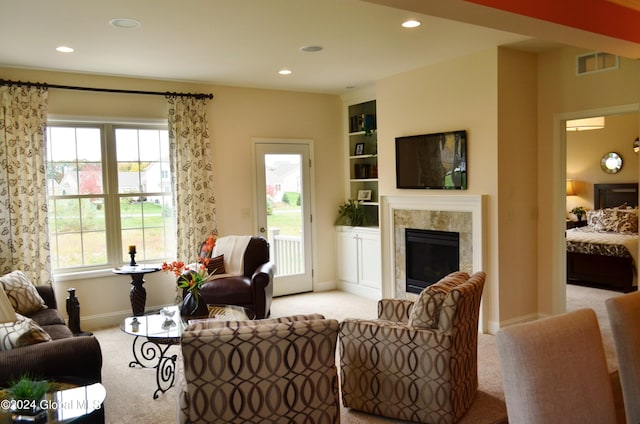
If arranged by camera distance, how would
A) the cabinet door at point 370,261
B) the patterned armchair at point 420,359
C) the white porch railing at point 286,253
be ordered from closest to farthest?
the patterned armchair at point 420,359, the cabinet door at point 370,261, the white porch railing at point 286,253

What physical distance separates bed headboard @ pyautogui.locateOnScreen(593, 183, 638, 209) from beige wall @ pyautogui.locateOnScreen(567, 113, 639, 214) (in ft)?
0.29

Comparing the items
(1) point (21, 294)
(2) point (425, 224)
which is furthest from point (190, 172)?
(2) point (425, 224)

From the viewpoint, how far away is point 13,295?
4.02m

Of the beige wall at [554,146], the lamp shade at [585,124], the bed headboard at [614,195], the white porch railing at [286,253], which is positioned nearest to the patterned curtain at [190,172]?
the white porch railing at [286,253]

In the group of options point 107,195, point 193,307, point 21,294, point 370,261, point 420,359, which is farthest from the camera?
point 370,261

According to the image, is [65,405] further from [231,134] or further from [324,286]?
[324,286]

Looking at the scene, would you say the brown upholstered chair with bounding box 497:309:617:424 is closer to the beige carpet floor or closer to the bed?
the beige carpet floor

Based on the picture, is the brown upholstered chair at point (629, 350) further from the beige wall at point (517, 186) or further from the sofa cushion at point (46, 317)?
the sofa cushion at point (46, 317)

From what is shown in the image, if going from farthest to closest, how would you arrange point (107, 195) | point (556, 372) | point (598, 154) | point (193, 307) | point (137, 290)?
point (598, 154), point (107, 195), point (137, 290), point (193, 307), point (556, 372)

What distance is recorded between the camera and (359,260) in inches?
262

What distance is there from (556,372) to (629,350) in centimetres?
56

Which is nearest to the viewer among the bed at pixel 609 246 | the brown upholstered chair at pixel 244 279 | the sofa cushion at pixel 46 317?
the sofa cushion at pixel 46 317

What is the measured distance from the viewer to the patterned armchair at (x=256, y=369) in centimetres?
228

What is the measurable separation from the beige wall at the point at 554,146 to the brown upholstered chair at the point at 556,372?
3.36 meters
